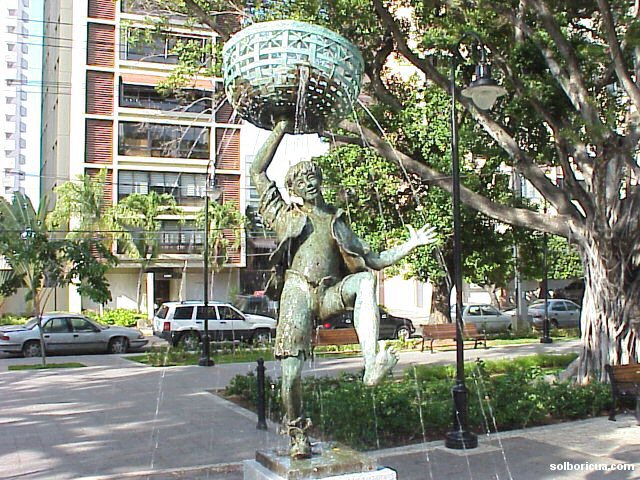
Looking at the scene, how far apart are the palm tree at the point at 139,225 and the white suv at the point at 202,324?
1048 centimetres

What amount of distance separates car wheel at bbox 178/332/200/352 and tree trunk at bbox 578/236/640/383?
45.5 feet

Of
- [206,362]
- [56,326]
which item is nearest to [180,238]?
[56,326]

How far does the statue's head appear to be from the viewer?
4859 mm

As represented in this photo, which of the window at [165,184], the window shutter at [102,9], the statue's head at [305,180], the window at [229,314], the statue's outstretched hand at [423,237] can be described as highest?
the window shutter at [102,9]

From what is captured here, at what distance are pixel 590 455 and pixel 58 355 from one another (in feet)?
59.9

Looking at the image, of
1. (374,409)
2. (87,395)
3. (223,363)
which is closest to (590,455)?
(374,409)

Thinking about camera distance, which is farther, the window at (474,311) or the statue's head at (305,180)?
the window at (474,311)

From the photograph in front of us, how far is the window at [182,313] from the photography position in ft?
78.7

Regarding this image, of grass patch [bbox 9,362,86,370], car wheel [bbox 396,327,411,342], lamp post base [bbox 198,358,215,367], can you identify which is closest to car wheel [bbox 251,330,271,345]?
car wheel [bbox 396,327,411,342]

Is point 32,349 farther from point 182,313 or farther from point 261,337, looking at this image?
point 261,337

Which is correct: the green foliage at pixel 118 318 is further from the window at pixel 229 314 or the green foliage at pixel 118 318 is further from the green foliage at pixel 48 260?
the green foliage at pixel 48 260

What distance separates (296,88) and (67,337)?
19680mm

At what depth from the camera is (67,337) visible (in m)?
22.0

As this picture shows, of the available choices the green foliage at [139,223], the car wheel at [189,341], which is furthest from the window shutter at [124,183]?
the car wheel at [189,341]
